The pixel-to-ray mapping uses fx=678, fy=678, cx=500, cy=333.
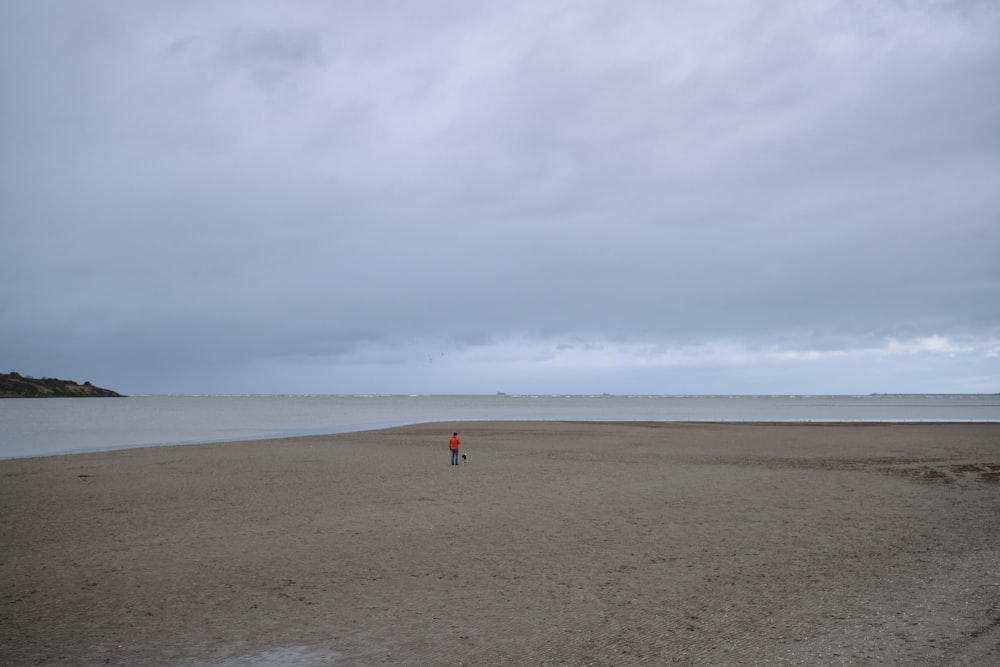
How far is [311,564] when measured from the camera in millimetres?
12812

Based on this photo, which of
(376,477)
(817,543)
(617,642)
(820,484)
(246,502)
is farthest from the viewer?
(376,477)

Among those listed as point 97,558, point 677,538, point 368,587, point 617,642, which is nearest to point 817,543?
point 677,538

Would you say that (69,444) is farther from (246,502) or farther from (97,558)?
(97,558)

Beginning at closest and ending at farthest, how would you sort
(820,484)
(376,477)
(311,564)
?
(311,564), (820,484), (376,477)

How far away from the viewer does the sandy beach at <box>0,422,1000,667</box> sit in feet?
28.7

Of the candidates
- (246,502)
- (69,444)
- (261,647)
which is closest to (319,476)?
(246,502)

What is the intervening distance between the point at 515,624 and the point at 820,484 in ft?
55.0

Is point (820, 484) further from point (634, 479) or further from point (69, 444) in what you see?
point (69, 444)

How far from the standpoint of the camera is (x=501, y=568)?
12.4 meters

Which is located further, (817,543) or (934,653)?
(817,543)

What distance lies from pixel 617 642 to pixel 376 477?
17.3m

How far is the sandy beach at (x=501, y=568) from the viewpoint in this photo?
8.75 meters

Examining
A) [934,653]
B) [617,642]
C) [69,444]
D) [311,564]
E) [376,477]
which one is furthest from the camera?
[69,444]

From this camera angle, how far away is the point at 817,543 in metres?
14.1
